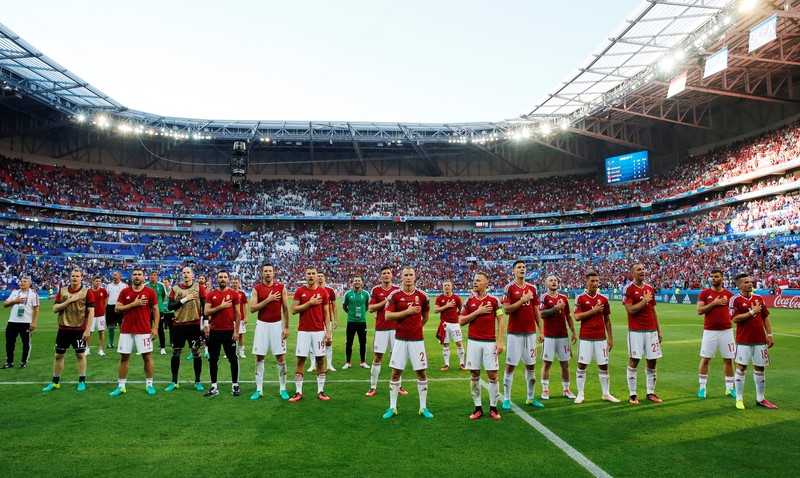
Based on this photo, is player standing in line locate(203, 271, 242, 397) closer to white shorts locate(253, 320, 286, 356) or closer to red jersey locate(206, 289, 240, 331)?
red jersey locate(206, 289, 240, 331)

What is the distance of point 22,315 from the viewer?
37.2 feet

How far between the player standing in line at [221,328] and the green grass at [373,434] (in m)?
0.48

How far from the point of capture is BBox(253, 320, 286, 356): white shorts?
865 cm

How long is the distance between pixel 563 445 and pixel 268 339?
207 inches

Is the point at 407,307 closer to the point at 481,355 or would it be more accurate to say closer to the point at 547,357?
the point at 481,355

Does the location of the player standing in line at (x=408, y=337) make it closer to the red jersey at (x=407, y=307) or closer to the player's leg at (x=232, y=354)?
the red jersey at (x=407, y=307)

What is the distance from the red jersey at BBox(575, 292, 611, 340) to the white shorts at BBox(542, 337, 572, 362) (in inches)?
13.3

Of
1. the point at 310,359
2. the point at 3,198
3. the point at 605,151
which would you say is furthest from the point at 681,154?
the point at 3,198

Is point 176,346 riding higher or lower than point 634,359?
higher

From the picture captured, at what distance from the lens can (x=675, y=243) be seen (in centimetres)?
4334

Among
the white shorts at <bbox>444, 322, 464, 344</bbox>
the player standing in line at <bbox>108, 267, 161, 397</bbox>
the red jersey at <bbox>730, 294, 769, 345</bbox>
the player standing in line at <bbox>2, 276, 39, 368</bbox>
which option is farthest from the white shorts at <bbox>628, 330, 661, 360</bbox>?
the player standing in line at <bbox>2, 276, 39, 368</bbox>

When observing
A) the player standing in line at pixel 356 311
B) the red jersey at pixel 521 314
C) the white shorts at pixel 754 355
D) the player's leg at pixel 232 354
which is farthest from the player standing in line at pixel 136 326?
the white shorts at pixel 754 355

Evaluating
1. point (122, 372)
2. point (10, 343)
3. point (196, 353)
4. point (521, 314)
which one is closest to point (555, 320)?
point (521, 314)

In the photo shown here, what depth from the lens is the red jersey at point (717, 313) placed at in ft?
28.0
